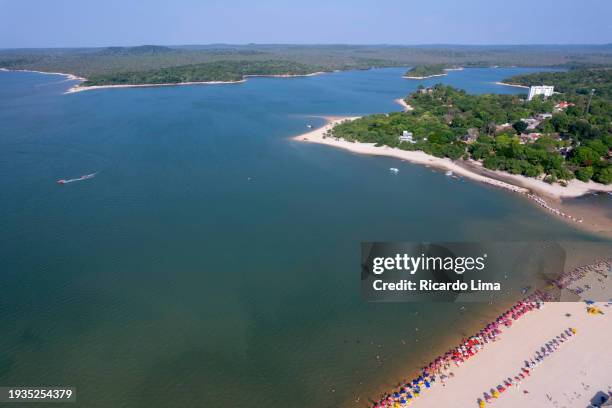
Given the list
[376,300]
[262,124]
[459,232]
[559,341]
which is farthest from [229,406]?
[262,124]

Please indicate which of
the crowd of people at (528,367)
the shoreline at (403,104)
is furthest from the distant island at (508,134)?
the crowd of people at (528,367)

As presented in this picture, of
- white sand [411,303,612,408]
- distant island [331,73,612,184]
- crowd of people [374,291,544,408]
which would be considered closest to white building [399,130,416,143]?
distant island [331,73,612,184]

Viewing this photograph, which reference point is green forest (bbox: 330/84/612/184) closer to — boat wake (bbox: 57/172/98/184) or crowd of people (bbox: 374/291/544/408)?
crowd of people (bbox: 374/291/544/408)

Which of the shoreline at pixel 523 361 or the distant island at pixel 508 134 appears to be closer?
the shoreline at pixel 523 361

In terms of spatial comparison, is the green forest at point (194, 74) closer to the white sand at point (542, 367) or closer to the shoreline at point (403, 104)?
the shoreline at point (403, 104)

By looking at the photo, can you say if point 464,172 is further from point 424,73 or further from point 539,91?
point 424,73

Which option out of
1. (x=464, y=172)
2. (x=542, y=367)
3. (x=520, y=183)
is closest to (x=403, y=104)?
(x=464, y=172)
